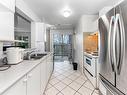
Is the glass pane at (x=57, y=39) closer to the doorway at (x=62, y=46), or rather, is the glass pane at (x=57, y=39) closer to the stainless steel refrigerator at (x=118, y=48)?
the doorway at (x=62, y=46)

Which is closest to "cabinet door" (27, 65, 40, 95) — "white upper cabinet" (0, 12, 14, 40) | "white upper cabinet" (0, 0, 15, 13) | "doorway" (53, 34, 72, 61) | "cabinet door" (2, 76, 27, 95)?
"cabinet door" (2, 76, 27, 95)

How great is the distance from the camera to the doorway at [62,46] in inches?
317

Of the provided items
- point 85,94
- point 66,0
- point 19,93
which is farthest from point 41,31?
point 19,93

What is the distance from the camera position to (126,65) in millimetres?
1098

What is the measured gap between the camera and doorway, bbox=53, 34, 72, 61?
26.5ft

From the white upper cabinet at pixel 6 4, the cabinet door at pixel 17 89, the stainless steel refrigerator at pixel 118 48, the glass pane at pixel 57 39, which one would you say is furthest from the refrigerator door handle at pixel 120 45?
the glass pane at pixel 57 39

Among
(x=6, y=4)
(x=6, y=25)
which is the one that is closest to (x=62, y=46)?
(x=6, y=25)

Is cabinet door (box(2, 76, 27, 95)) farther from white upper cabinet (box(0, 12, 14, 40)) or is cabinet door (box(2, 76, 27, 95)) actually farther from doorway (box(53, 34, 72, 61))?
doorway (box(53, 34, 72, 61))

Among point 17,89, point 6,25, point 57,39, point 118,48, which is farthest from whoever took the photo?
point 57,39

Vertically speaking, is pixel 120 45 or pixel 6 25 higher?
pixel 6 25

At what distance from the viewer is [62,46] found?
26.9 feet

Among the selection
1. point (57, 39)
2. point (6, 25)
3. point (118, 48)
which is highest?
point (57, 39)

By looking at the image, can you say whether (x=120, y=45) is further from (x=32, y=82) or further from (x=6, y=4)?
(x=6, y=4)

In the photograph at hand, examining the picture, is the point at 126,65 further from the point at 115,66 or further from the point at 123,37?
the point at 123,37
